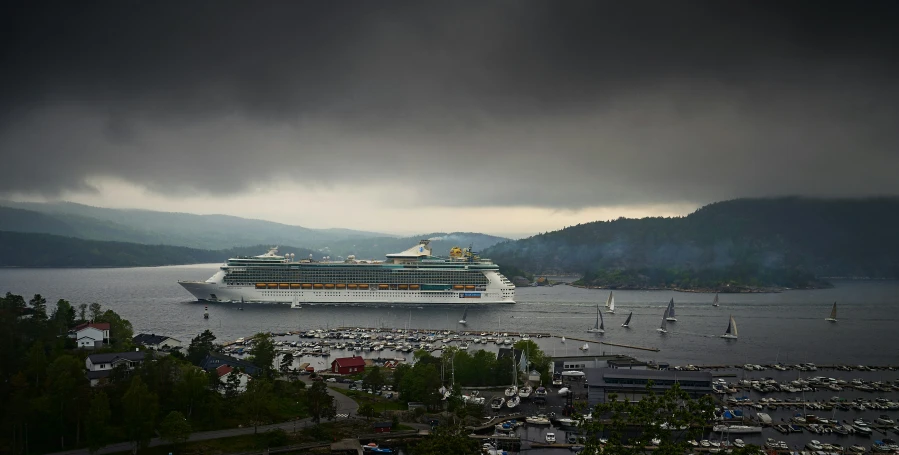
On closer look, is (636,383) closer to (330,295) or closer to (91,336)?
(91,336)

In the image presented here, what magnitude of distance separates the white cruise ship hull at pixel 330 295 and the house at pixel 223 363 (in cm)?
3084

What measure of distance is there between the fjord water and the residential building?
30.4 feet

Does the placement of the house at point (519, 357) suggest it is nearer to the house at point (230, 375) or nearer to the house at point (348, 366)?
the house at point (348, 366)

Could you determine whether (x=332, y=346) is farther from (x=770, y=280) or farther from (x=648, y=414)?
(x=770, y=280)

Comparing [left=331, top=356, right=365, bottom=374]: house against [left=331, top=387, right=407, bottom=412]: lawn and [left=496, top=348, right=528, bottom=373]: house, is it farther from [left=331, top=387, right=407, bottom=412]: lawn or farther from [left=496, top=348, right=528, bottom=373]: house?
[left=496, top=348, right=528, bottom=373]: house

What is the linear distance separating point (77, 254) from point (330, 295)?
364ft

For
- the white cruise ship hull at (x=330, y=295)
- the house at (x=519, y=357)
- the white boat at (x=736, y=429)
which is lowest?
the white boat at (x=736, y=429)

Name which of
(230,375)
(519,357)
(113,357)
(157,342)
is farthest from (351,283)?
(230,375)

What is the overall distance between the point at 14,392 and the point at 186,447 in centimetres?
565

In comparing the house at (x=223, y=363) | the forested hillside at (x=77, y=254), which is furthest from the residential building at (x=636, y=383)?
the forested hillside at (x=77, y=254)

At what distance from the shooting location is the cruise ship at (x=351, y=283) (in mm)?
59062

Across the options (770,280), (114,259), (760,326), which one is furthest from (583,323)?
(114,259)

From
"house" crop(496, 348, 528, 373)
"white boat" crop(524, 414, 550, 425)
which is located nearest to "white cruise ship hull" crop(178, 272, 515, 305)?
"house" crop(496, 348, 528, 373)

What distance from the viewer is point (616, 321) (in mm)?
52312
